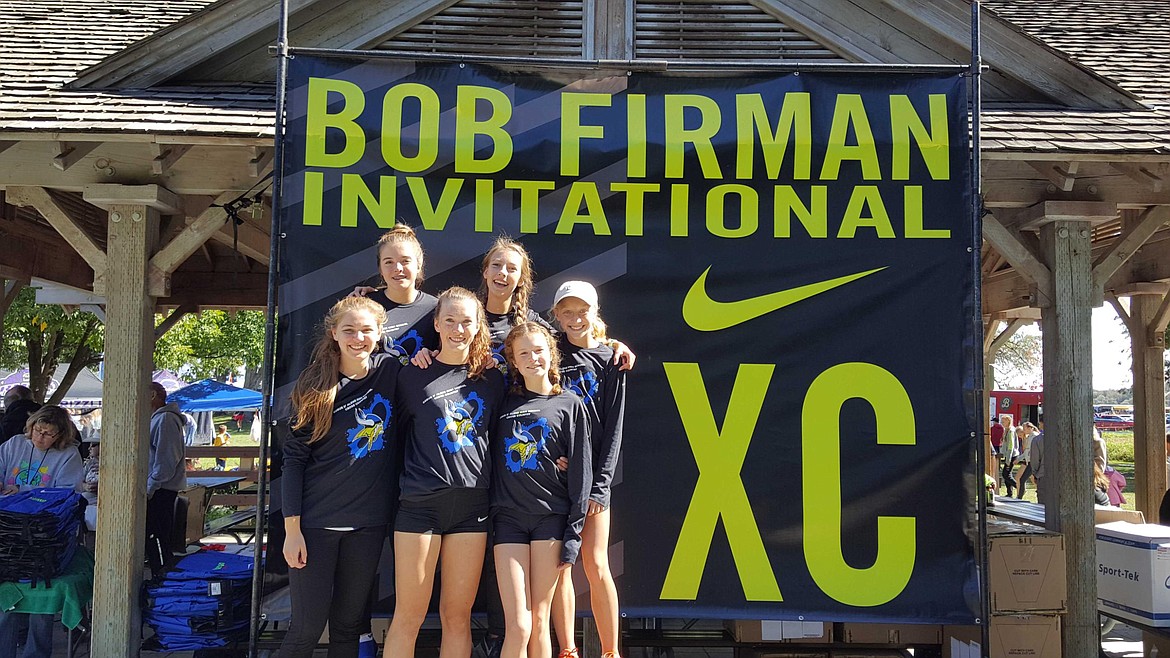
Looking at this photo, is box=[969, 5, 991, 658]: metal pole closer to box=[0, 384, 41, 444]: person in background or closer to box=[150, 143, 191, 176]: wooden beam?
box=[150, 143, 191, 176]: wooden beam

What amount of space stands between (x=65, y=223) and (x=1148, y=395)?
9854 millimetres

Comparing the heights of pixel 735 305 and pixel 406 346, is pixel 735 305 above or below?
above

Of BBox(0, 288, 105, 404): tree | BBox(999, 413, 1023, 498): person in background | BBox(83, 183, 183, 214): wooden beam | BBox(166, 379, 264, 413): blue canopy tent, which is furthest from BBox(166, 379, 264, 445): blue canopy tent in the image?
BBox(999, 413, 1023, 498): person in background

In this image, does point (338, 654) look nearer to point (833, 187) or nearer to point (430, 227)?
point (430, 227)

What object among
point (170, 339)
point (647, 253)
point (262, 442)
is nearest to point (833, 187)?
point (647, 253)

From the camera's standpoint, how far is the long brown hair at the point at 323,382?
11.9 feet

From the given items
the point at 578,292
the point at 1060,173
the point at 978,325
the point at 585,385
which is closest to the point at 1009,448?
the point at 1060,173

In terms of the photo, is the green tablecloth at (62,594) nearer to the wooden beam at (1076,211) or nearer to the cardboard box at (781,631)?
the cardboard box at (781,631)

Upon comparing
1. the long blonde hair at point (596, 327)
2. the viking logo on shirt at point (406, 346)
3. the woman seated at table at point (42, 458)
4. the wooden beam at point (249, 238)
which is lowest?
the woman seated at table at point (42, 458)

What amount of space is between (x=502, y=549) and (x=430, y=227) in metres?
1.54

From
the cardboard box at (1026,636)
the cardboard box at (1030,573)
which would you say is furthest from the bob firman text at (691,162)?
the cardboard box at (1026,636)

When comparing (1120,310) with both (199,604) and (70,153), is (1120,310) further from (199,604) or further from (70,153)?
(70,153)

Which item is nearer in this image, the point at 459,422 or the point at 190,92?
the point at 459,422

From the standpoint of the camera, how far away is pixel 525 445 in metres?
3.70
